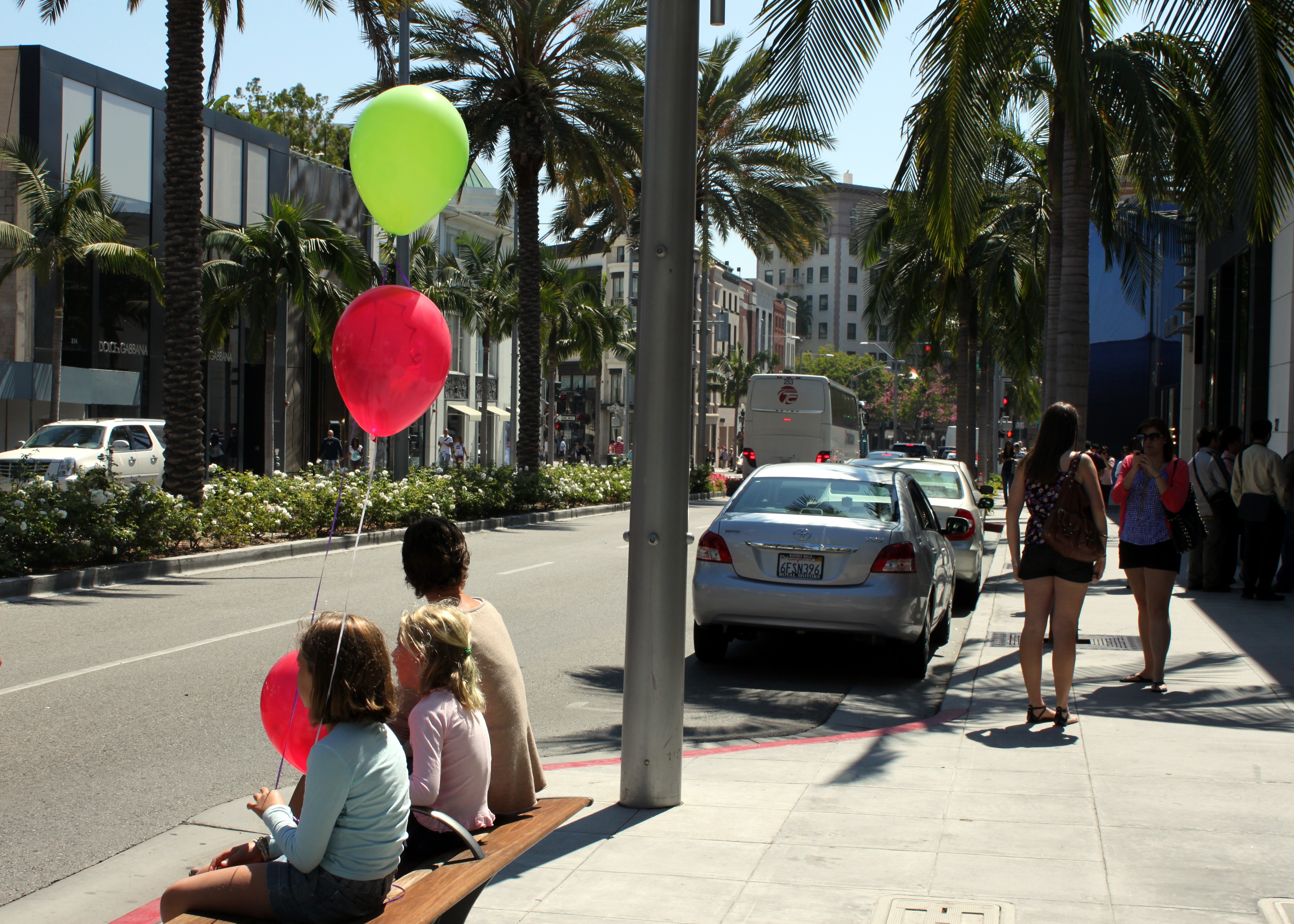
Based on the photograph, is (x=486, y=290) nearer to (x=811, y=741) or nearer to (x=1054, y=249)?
(x=1054, y=249)

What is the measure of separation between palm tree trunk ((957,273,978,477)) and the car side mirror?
58.3 feet

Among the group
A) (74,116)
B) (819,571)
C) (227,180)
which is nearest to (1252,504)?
(819,571)

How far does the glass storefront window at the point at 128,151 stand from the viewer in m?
30.6

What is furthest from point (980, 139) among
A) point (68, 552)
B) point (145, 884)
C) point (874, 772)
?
point (68, 552)

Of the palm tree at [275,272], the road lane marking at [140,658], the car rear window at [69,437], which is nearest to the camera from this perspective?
the road lane marking at [140,658]

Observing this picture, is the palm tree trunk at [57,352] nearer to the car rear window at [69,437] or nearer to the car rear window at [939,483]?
the car rear window at [69,437]

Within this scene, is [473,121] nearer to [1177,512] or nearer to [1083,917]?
[1177,512]

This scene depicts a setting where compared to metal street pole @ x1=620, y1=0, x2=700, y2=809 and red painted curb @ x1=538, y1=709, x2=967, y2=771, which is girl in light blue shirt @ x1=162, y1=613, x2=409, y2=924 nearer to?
metal street pole @ x1=620, y1=0, x2=700, y2=809

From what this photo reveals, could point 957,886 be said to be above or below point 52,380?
below

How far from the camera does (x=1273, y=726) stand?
6.92m

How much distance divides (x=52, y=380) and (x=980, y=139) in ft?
74.8

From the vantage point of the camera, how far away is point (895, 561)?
28.1ft

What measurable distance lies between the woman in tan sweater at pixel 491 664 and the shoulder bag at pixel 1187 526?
5.45 metres

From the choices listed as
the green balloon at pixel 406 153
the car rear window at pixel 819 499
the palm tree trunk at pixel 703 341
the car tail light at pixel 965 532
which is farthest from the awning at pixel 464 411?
the green balloon at pixel 406 153
